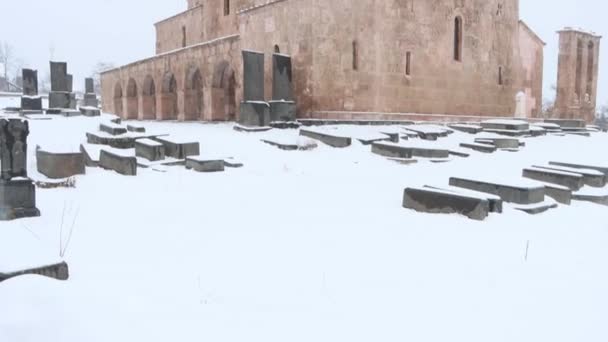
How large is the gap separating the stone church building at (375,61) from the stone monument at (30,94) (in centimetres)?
466

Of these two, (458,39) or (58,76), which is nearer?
(58,76)

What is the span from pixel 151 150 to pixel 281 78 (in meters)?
6.66

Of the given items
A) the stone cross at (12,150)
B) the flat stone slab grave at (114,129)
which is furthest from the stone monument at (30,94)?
the stone cross at (12,150)

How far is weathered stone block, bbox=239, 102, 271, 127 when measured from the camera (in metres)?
13.4

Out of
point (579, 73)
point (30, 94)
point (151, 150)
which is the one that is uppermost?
point (579, 73)

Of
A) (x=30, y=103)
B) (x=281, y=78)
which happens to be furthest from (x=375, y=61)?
(x=30, y=103)

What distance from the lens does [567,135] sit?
15.2 meters

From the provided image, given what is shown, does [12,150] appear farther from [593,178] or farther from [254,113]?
[254,113]

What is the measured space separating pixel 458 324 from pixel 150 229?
276 centimetres

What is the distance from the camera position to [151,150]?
8.19 m

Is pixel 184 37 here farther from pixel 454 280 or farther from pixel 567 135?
pixel 454 280

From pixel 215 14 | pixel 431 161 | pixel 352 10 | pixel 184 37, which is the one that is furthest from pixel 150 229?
pixel 184 37

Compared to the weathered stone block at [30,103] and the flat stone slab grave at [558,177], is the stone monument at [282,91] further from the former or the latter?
the weathered stone block at [30,103]

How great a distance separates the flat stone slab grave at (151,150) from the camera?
8.17 m
